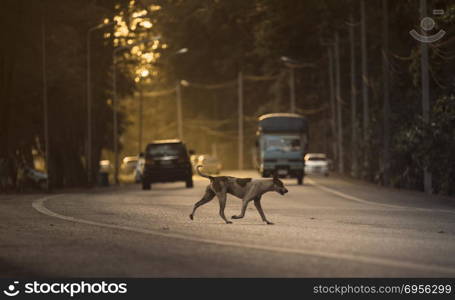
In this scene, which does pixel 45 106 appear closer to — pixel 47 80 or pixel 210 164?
pixel 47 80

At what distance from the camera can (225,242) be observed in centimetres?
1759

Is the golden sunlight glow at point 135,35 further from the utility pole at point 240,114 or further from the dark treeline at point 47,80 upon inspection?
the utility pole at point 240,114

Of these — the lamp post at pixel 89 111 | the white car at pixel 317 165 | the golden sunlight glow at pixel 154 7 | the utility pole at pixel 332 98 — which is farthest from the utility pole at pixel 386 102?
the utility pole at pixel 332 98

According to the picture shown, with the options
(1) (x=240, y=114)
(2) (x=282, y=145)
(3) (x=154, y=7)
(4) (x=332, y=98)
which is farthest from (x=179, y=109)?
(2) (x=282, y=145)

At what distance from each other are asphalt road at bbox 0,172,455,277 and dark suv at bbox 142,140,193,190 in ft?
63.0

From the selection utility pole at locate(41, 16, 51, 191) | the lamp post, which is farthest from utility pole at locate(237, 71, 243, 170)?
utility pole at locate(41, 16, 51, 191)

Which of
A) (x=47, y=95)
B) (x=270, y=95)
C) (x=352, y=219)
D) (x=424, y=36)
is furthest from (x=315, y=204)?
(x=270, y=95)

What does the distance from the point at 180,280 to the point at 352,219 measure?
37.7 ft

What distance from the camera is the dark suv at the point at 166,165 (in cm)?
4897

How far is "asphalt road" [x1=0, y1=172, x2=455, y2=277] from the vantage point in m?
14.0

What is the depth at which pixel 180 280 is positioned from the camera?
42.3ft

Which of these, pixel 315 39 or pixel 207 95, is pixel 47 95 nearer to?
pixel 315 39

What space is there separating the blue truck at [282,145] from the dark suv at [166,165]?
7161 mm

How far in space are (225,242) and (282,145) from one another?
4021cm
